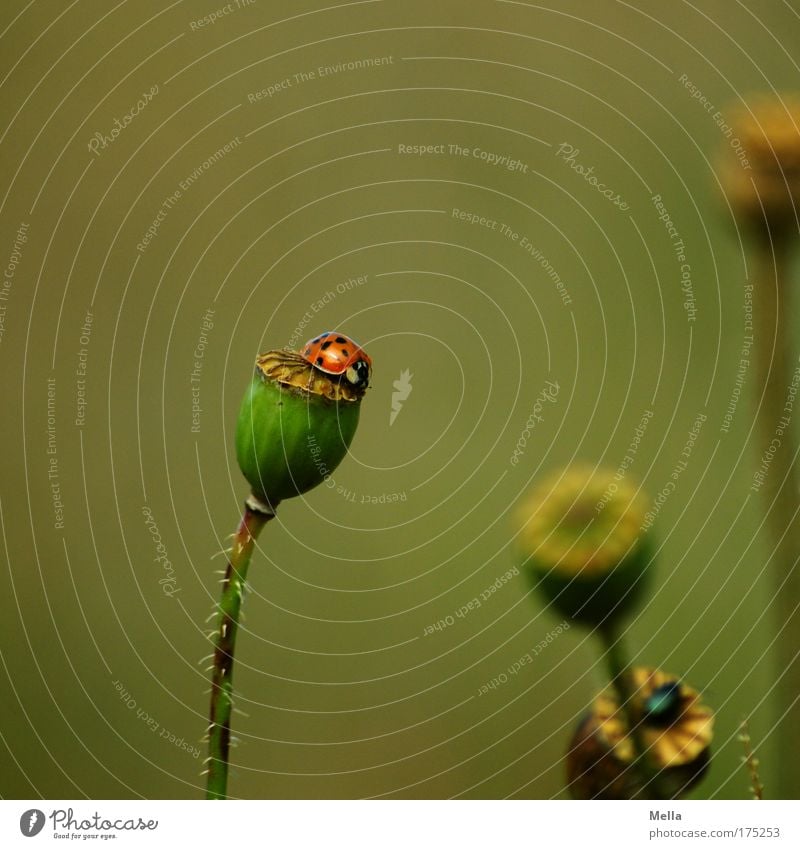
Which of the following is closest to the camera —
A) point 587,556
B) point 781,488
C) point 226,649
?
point 226,649

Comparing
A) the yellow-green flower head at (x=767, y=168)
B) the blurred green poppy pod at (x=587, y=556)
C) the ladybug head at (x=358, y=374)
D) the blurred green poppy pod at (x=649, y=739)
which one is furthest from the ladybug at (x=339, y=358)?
the yellow-green flower head at (x=767, y=168)

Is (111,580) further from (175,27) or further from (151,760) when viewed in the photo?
(175,27)

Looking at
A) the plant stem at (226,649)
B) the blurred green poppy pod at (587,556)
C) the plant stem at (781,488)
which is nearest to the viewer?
the plant stem at (226,649)

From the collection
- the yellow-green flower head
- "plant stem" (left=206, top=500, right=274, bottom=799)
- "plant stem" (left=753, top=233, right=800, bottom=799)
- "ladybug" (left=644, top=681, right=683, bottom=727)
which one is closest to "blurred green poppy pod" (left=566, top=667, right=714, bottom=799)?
"ladybug" (left=644, top=681, right=683, bottom=727)

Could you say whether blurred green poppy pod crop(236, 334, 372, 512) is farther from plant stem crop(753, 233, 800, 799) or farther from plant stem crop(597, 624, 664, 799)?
plant stem crop(753, 233, 800, 799)

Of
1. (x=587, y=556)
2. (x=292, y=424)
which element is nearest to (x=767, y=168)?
(x=587, y=556)

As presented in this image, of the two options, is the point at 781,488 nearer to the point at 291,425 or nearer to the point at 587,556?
the point at 587,556

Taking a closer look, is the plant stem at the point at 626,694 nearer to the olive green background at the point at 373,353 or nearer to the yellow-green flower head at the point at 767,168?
the olive green background at the point at 373,353
